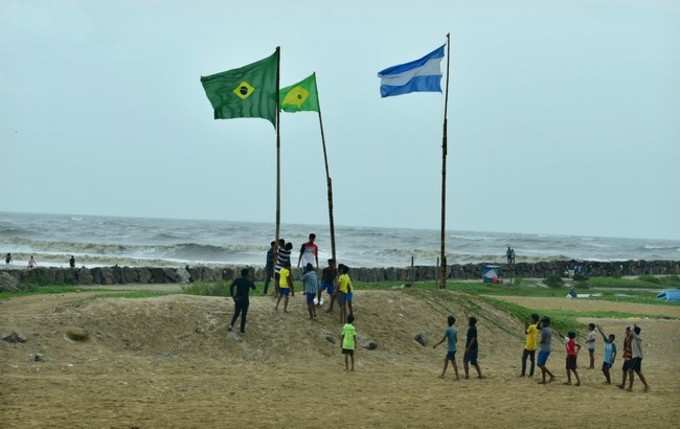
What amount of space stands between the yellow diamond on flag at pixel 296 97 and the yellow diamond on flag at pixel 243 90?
136 centimetres

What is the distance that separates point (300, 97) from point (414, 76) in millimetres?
4612

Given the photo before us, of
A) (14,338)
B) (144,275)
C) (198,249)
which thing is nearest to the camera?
(14,338)

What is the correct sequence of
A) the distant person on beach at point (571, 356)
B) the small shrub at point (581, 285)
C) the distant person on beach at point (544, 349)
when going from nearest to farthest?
the distant person on beach at point (571, 356)
the distant person on beach at point (544, 349)
the small shrub at point (581, 285)

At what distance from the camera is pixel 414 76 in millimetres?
28922

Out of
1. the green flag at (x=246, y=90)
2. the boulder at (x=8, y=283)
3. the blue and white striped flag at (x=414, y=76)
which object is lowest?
the boulder at (x=8, y=283)

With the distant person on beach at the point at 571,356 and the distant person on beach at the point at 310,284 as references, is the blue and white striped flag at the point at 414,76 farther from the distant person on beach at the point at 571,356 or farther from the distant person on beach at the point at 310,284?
the distant person on beach at the point at 571,356

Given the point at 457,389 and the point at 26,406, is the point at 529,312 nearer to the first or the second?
the point at 457,389

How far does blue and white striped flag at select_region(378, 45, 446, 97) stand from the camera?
94.0 feet

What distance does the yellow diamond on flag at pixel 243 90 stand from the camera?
80.4 ft

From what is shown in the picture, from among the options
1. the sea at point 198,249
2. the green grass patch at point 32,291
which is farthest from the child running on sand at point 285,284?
the sea at point 198,249

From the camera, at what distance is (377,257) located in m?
88.9

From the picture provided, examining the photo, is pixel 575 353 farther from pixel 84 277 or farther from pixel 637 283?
pixel 637 283

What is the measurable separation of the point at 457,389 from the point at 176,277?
2757 cm

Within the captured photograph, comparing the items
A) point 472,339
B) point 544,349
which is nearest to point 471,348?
point 472,339
